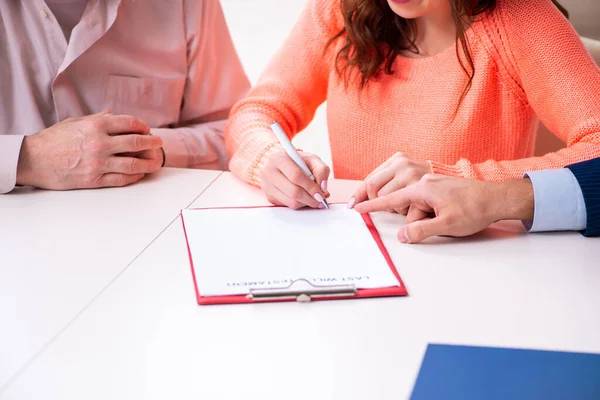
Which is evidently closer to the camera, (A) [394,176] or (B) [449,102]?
(A) [394,176]

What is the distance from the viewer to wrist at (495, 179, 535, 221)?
3.40 feet

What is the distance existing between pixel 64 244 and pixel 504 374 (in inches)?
25.0

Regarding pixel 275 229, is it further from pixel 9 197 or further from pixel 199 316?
pixel 9 197

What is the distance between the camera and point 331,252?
969 mm

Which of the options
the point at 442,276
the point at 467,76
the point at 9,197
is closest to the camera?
the point at 442,276

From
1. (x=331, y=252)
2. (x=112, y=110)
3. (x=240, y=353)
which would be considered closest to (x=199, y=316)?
(x=240, y=353)

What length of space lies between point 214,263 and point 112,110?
0.73m

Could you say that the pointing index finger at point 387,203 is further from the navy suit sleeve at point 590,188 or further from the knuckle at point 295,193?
the navy suit sleeve at point 590,188

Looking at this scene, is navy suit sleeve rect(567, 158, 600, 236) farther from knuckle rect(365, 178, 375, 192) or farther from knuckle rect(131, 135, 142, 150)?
knuckle rect(131, 135, 142, 150)

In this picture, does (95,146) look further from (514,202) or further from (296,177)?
(514,202)

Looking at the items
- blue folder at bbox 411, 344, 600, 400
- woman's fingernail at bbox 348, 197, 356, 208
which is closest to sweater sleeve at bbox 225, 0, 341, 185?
woman's fingernail at bbox 348, 197, 356, 208

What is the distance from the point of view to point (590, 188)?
1.05 m

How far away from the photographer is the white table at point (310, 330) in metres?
0.70

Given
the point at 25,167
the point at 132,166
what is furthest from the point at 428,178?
the point at 25,167
